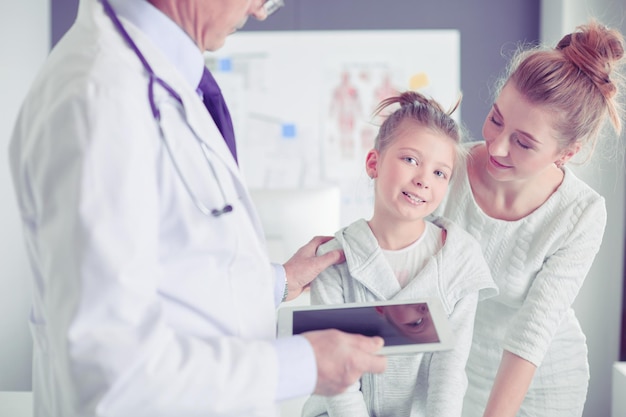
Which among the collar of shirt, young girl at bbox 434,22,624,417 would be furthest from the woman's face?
the collar of shirt

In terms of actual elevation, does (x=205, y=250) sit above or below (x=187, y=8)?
below

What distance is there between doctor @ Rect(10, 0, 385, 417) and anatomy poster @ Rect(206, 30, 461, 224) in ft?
10.3

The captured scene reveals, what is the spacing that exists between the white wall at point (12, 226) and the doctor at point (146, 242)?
8.30 feet

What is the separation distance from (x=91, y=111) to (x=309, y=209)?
1.51 m

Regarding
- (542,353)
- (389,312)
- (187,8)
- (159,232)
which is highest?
(187,8)

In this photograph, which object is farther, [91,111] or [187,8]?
[187,8]

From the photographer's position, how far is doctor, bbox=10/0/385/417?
0.83 metres

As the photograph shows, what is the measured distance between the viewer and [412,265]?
Result: 151cm

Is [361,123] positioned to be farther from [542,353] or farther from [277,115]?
[542,353]

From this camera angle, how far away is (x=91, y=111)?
830mm

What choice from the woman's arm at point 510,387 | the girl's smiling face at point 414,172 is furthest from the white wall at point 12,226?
the woman's arm at point 510,387

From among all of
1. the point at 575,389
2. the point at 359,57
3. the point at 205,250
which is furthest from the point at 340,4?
the point at 205,250

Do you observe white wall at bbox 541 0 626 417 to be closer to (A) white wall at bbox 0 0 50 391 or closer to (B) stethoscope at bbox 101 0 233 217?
(B) stethoscope at bbox 101 0 233 217

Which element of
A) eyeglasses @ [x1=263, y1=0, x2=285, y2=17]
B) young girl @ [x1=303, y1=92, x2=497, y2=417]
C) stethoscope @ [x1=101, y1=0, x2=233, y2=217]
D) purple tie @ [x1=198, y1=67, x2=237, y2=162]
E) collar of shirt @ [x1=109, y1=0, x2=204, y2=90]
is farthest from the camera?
young girl @ [x1=303, y1=92, x2=497, y2=417]
